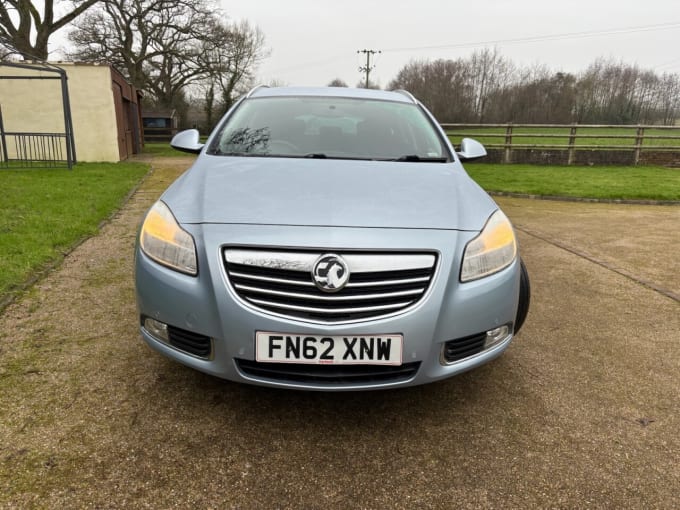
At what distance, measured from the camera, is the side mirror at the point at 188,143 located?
3111 mm

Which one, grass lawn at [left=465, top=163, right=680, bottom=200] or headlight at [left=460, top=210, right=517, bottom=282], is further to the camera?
grass lawn at [left=465, top=163, right=680, bottom=200]

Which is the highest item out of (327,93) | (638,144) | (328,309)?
(327,93)

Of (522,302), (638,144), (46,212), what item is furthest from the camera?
(638,144)

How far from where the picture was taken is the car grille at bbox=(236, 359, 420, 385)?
5.94 ft

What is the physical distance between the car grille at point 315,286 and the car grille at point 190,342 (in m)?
0.26

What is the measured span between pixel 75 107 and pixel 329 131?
568 inches

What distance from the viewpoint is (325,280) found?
1756mm

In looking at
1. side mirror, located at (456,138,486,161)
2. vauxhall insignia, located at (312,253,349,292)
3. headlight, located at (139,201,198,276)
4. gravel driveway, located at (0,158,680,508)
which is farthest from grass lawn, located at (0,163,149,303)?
side mirror, located at (456,138,486,161)

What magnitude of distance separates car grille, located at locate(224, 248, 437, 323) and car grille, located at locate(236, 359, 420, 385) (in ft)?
0.62

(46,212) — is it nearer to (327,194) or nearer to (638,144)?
(327,194)

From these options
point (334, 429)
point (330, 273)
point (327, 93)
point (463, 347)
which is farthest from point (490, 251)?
point (327, 93)

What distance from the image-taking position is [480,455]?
1.87 meters

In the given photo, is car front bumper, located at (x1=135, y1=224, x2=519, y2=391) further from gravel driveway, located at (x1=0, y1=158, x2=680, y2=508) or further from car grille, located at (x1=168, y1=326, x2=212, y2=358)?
gravel driveway, located at (x1=0, y1=158, x2=680, y2=508)

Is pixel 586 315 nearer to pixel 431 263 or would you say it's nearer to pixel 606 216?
pixel 431 263
